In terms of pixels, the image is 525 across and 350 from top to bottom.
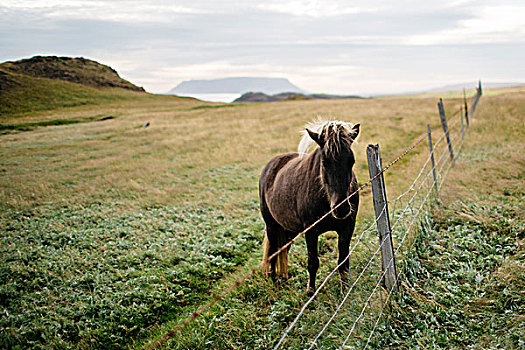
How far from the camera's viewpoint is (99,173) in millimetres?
16219

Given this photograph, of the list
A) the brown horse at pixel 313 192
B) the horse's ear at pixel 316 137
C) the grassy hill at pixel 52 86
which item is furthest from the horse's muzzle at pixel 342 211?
the grassy hill at pixel 52 86

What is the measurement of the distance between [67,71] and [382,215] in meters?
123

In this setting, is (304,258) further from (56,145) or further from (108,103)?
(108,103)

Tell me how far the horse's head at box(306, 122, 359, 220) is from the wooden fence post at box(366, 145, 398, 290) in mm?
240

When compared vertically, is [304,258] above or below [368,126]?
below

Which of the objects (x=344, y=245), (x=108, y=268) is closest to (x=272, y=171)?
(x=344, y=245)

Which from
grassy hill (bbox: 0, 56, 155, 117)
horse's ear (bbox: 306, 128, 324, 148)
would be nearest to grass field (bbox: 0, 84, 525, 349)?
horse's ear (bbox: 306, 128, 324, 148)

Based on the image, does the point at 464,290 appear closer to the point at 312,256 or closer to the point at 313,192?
the point at 312,256

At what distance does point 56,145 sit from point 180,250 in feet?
76.0

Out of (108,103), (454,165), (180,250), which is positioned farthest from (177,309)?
(108,103)

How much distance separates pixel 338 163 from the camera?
12.5 feet

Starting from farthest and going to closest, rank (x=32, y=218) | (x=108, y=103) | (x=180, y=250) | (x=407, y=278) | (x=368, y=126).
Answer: (x=108, y=103), (x=368, y=126), (x=32, y=218), (x=180, y=250), (x=407, y=278)

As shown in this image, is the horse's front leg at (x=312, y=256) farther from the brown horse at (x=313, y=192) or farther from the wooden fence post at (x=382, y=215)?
the wooden fence post at (x=382, y=215)

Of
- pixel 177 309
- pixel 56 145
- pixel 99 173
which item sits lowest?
pixel 177 309
